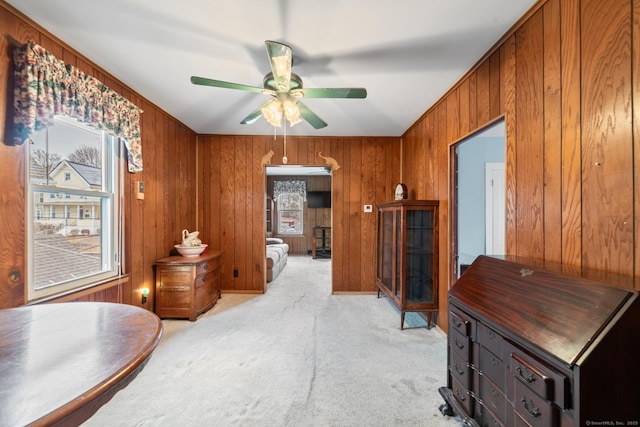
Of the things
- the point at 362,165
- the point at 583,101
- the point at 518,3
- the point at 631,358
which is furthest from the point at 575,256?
the point at 362,165

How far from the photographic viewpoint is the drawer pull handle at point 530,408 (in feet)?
3.13

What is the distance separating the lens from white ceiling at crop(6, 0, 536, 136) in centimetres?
152

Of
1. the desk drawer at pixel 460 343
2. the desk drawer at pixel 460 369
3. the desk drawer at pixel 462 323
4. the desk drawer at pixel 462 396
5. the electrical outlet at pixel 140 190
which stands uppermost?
the electrical outlet at pixel 140 190

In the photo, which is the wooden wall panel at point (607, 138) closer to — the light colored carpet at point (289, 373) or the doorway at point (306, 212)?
the light colored carpet at point (289, 373)

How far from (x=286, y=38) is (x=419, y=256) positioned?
246cm

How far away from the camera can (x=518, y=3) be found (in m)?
1.47

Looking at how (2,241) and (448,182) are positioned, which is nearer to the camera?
(2,241)

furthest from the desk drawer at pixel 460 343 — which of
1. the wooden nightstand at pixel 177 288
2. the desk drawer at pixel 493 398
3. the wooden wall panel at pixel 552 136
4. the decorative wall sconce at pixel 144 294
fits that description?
the decorative wall sconce at pixel 144 294

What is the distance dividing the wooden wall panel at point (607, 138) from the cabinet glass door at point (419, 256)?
1.65 m

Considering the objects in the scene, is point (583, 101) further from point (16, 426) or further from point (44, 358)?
point (44, 358)

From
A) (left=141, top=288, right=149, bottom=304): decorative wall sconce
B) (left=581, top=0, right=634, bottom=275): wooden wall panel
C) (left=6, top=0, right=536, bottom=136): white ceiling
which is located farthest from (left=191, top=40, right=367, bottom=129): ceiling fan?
(left=141, top=288, right=149, bottom=304): decorative wall sconce

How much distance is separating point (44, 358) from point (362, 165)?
12.3ft

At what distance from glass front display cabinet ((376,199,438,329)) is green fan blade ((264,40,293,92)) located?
175 cm

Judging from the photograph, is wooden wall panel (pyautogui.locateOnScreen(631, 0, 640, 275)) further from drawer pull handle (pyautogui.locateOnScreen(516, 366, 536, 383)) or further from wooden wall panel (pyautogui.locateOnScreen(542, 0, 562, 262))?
drawer pull handle (pyautogui.locateOnScreen(516, 366, 536, 383))
